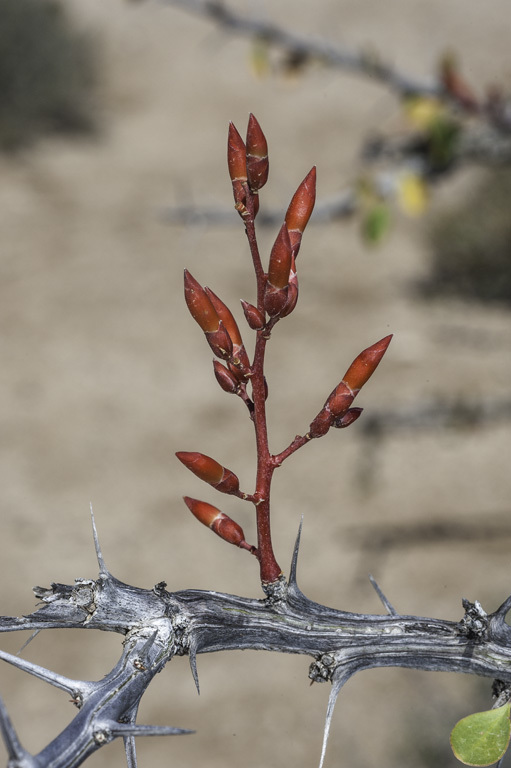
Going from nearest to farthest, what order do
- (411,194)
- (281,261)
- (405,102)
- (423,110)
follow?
(281,261) → (411,194) → (423,110) → (405,102)

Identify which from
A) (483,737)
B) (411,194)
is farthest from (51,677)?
(411,194)

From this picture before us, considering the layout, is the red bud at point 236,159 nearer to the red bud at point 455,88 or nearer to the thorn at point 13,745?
the thorn at point 13,745

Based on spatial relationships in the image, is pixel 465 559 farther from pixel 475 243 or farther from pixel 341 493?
pixel 475 243

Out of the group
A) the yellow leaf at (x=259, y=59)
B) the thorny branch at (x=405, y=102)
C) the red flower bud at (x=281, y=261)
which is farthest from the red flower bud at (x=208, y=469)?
the yellow leaf at (x=259, y=59)

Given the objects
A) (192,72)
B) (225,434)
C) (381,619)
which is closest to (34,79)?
(192,72)

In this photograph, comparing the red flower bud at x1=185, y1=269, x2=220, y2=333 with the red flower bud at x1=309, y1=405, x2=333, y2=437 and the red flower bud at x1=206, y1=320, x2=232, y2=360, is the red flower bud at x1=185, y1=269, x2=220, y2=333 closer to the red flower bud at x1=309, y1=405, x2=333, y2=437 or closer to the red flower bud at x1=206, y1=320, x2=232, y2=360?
the red flower bud at x1=206, y1=320, x2=232, y2=360

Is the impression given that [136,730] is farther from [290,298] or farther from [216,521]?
[290,298]
